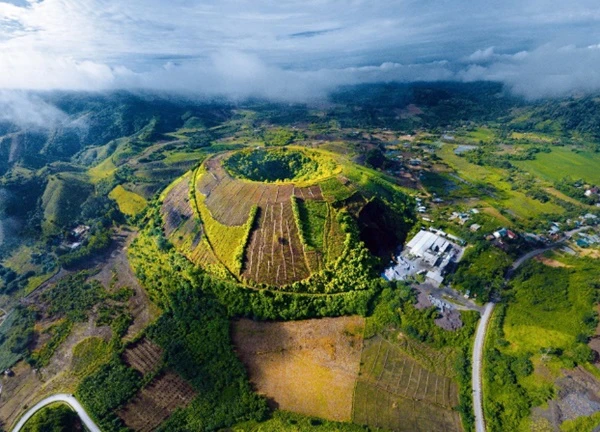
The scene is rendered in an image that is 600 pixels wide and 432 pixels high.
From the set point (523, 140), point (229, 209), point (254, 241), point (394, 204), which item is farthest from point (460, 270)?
point (523, 140)

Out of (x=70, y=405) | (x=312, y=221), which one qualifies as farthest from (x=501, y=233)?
(x=70, y=405)

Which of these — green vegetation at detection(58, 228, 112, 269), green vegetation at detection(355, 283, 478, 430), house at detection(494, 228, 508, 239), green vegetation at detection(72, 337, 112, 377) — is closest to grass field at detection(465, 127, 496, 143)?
house at detection(494, 228, 508, 239)

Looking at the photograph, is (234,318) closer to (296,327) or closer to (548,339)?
(296,327)

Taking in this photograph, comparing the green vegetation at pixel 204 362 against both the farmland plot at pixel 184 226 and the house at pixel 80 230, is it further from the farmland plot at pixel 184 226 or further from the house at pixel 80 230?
the house at pixel 80 230

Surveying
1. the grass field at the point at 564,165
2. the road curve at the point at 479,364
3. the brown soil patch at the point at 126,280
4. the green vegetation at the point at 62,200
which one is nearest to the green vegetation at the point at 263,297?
the brown soil patch at the point at 126,280

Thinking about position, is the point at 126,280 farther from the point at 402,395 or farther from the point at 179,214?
the point at 402,395

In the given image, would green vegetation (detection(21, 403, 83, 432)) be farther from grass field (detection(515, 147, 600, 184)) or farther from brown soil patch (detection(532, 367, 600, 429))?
grass field (detection(515, 147, 600, 184))
